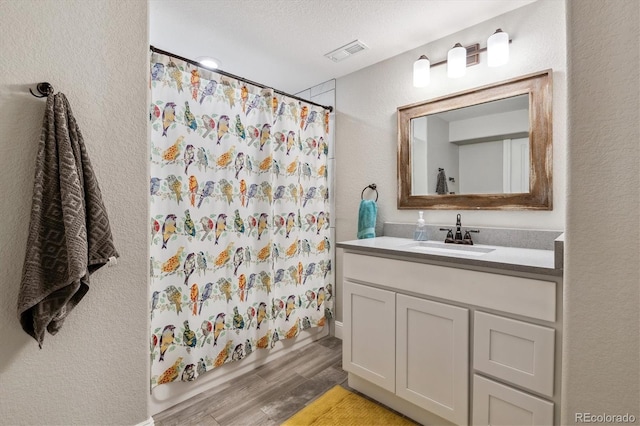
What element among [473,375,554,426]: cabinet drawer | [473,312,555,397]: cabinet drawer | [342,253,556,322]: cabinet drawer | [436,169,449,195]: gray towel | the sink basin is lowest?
[473,375,554,426]: cabinet drawer

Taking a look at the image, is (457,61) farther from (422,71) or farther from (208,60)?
(208,60)

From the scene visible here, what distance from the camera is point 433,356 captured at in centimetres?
147

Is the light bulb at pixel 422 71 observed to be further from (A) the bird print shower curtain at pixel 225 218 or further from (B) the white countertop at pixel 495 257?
(B) the white countertop at pixel 495 257

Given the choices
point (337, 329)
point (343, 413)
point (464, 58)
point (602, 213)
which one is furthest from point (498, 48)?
point (337, 329)

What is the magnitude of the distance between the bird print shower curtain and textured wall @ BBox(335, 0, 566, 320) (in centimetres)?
30

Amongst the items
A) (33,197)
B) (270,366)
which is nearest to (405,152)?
(270,366)

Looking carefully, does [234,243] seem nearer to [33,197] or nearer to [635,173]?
[33,197]

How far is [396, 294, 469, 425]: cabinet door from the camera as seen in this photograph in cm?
138

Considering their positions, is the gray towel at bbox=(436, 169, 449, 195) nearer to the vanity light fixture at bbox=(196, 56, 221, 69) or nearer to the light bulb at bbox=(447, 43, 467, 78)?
the light bulb at bbox=(447, 43, 467, 78)

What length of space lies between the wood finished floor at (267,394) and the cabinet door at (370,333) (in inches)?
11.3

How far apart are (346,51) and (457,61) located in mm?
772

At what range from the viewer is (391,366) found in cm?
164

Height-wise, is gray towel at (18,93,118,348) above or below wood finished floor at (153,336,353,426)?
above

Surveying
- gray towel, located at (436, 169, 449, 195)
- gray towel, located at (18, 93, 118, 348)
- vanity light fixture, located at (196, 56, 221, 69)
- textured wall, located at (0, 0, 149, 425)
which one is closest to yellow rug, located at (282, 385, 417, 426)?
textured wall, located at (0, 0, 149, 425)
